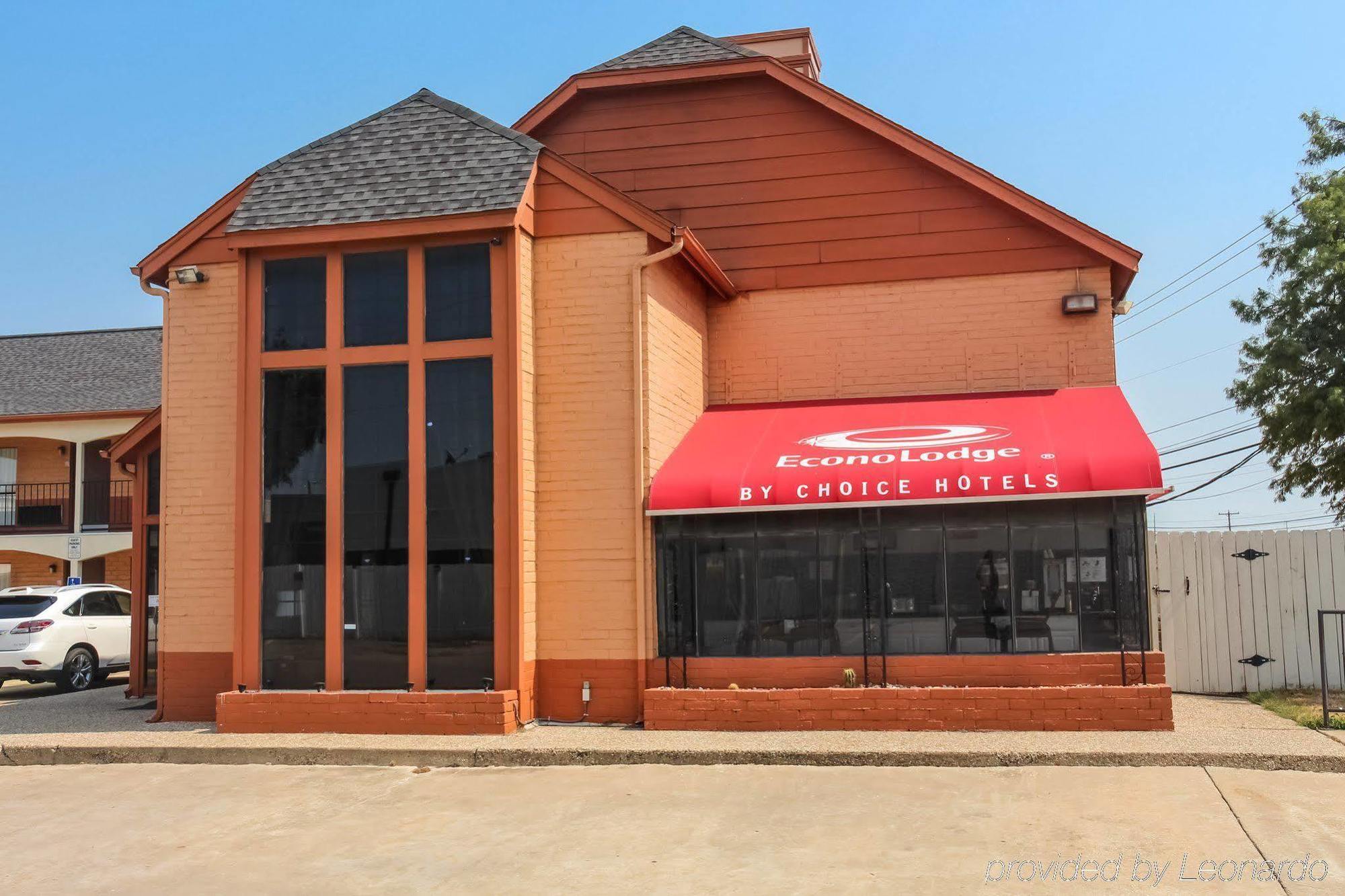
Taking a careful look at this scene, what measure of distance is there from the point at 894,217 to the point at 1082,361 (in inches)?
108

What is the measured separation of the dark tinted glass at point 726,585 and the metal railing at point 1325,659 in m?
5.20

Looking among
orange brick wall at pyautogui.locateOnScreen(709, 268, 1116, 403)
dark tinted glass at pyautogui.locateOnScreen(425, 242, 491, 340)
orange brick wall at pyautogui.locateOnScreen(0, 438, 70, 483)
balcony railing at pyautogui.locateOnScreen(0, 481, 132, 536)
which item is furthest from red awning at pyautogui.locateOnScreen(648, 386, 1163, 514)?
orange brick wall at pyautogui.locateOnScreen(0, 438, 70, 483)

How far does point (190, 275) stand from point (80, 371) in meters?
21.6

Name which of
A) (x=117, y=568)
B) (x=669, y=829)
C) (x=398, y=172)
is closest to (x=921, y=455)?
(x=669, y=829)

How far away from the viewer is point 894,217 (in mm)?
14922

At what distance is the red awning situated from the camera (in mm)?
11961

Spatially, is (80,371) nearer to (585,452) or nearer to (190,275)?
(190,275)

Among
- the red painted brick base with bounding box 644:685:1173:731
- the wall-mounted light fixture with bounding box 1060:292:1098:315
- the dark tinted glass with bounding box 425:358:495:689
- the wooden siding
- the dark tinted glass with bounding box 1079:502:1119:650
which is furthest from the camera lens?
the wooden siding

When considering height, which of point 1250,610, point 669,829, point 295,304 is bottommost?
point 669,829

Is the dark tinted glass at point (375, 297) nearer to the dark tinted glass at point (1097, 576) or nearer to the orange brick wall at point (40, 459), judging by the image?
the dark tinted glass at point (1097, 576)

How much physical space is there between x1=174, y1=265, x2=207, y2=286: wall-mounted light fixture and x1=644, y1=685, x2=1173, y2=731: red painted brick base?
261 inches

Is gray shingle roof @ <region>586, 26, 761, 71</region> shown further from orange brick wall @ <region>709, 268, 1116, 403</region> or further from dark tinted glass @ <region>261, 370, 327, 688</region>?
dark tinted glass @ <region>261, 370, 327, 688</region>

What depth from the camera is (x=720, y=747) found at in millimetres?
10938

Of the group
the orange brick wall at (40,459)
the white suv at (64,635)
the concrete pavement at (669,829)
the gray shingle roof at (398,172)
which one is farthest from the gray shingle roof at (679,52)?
the orange brick wall at (40,459)
